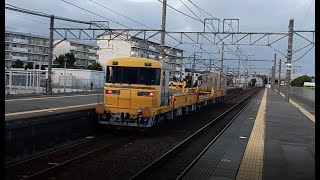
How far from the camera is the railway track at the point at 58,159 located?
29.9 ft

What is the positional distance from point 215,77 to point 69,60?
68572mm

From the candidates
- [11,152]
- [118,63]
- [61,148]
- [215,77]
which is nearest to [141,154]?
[61,148]

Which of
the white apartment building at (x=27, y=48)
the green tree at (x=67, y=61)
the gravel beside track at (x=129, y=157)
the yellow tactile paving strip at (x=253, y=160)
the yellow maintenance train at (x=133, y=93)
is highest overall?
the white apartment building at (x=27, y=48)

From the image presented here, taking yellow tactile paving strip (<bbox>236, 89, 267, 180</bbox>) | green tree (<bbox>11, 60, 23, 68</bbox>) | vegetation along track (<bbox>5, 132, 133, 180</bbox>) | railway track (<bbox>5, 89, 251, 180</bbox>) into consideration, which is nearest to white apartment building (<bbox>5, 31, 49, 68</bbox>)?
green tree (<bbox>11, 60, 23, 68</bbox>)

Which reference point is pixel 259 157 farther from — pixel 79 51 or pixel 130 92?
pixel 79 51

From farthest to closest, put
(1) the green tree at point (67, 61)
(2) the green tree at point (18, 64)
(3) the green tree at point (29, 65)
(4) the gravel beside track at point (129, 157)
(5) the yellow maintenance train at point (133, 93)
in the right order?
1. (1) the green tree at point (67, 61)
2. (2) the green tree at point (18, 64)
3. (3) the green tree at point (29, 65)
4. (5) the yellow maintenance train at point (133, 93)
5. (4) the gravel beside track at point (129, 157)

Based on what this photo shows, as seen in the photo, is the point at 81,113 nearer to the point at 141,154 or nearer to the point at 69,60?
the point at 141,154

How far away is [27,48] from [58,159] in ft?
316

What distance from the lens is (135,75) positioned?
51.5 feet

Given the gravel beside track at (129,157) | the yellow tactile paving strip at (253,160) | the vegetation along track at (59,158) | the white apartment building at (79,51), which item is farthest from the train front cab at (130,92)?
the white apartment building at (79,51)

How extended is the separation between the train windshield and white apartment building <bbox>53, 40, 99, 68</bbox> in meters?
99.7

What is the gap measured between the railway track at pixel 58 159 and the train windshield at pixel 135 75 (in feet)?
7.03

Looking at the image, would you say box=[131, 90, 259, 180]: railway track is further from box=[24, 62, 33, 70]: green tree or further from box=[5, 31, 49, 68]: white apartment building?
box=[5, 31, 49, 68]: white apartment building

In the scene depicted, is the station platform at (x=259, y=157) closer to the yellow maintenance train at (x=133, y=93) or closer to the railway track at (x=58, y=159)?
the yellow maintenance train at (x=133, y=93)
